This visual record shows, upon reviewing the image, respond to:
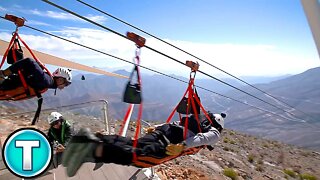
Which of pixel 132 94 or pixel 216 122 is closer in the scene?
pixel 132 94

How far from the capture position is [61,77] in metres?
5.14

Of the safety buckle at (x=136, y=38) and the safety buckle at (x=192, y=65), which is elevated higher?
the safety buckle at (x=136, y=38)

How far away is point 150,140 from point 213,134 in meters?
1.01

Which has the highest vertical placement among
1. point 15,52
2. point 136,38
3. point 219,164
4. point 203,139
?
point 136,38

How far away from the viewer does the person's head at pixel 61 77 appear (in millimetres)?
5125

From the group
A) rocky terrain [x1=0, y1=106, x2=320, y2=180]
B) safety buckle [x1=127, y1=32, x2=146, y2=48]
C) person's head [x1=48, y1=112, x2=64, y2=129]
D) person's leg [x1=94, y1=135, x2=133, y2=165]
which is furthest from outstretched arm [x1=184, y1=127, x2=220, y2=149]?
rocky terrain [x1=0, y1=106, x2=320, y2=180]

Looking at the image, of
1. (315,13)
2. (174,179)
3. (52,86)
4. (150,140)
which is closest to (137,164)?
(150,140)

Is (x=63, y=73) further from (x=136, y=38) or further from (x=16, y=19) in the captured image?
(x=136, y=38)

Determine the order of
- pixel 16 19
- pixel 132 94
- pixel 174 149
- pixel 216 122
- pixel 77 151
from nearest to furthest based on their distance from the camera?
pixel 77 151, pixel 132 94, pixel 174 149, pixel 16 19, pixel 216 122

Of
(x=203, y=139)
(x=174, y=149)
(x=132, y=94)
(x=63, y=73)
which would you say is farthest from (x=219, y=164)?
(x=132, y=94)

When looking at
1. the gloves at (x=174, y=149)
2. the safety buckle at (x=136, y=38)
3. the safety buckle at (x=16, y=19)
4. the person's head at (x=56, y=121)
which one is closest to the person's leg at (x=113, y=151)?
the gloves at (x=174, y=149)

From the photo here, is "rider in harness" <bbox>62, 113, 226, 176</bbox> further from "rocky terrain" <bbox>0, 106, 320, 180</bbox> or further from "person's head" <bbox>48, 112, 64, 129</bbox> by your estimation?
"rocky terrain" <bbox>0, 106, 320, 180</bbox>

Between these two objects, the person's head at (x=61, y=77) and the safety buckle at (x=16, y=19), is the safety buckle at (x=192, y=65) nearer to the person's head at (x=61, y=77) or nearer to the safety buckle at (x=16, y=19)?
the person's head at (x=61, y=77)

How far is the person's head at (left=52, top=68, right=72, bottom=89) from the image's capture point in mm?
5125
